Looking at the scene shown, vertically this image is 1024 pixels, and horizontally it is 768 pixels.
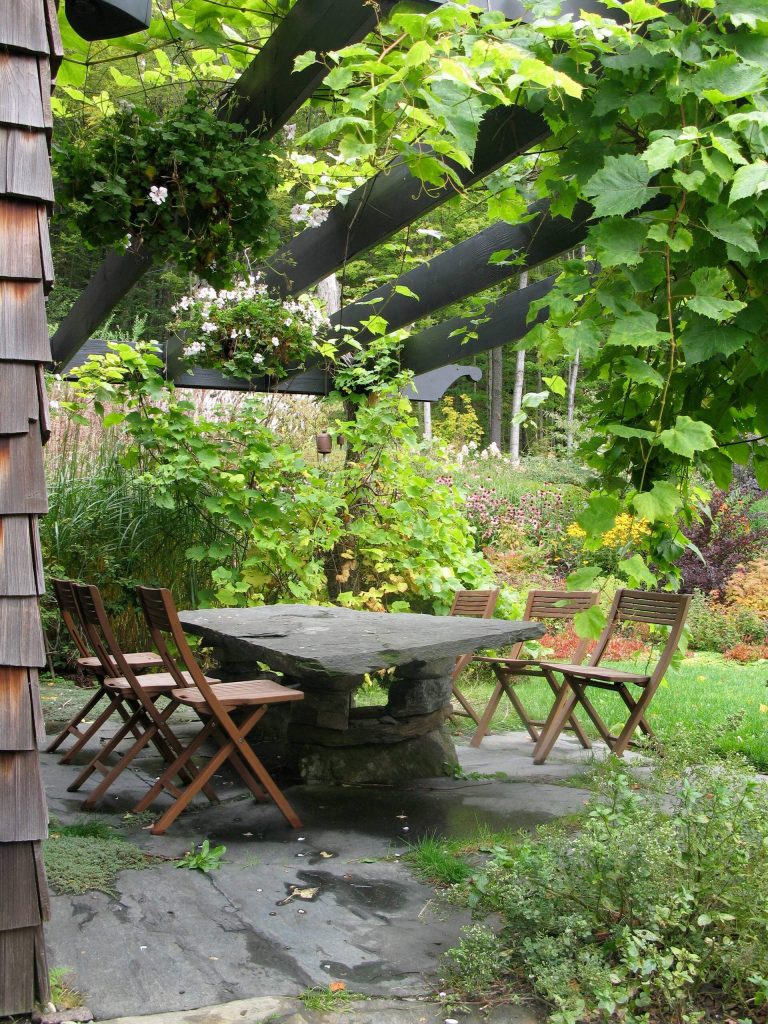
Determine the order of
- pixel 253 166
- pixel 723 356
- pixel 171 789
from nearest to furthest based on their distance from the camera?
1. pixel 723 356
2. pixel 253 166
3. pixel 171 789

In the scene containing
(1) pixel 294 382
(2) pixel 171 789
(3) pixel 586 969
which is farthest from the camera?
(1) pixel 294 382

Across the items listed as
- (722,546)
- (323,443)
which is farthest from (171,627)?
(722,546)

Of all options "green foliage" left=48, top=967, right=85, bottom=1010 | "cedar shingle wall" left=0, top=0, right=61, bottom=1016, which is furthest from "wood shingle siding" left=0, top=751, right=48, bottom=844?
"green foliage" left=48, top=967, right=85, bottom=1010

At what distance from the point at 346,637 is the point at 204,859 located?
1.30m

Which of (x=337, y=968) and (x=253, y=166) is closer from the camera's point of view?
(x=337, y=968)

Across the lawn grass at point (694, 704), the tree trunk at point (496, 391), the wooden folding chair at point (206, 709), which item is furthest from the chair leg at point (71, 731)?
the tree trunk at point (496, 391)

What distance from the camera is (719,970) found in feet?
7.56

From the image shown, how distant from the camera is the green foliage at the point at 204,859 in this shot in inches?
131

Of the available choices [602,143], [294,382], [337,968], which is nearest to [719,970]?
[337,968]

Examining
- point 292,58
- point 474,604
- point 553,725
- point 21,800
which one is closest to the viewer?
point 21,800

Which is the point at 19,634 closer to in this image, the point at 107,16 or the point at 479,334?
the point at 107,16

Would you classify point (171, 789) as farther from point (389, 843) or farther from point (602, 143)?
point (602, 143)

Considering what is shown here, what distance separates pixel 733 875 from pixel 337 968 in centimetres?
110

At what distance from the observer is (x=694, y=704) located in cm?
628
